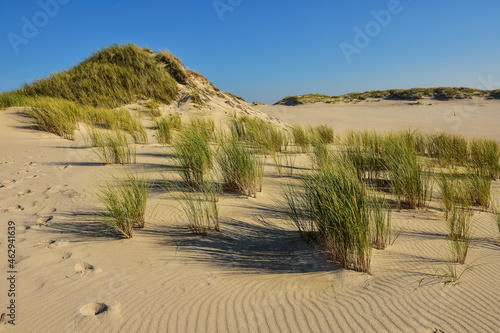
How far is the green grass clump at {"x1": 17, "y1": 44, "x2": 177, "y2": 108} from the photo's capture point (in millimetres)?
11188

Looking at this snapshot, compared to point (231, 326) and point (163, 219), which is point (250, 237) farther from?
point (231, 326)

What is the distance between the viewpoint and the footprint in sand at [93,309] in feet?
6.03

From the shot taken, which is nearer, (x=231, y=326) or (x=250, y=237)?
(x=231, y=326)

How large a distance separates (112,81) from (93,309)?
1130 cm

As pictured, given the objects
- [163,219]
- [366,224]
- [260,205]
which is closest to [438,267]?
[366,224]

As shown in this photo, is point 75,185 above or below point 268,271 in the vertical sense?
above

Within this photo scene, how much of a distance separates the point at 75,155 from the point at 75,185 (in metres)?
2.17

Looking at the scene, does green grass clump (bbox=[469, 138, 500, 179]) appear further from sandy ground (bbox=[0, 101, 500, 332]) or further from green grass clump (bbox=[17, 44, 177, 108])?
green grass clump (bbox=[17, 44, 177, 108])

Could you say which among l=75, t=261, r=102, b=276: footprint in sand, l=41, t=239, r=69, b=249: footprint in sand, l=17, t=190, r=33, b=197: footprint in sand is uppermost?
l=17, t=190, r=33, b=197: footprint in sand

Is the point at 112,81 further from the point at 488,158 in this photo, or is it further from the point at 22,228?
the point at 488,158

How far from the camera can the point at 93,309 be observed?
6.16ft

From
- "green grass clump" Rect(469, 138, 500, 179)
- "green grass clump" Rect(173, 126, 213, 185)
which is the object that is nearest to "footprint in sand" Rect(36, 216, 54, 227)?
"green grass clump" Rect(173, 126, 213, 185)

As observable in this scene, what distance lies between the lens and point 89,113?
30.3 ft

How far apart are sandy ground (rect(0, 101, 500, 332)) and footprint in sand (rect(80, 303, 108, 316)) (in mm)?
11
